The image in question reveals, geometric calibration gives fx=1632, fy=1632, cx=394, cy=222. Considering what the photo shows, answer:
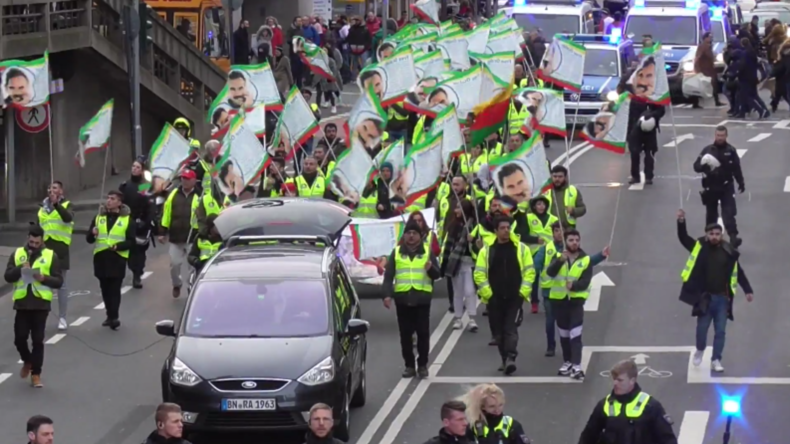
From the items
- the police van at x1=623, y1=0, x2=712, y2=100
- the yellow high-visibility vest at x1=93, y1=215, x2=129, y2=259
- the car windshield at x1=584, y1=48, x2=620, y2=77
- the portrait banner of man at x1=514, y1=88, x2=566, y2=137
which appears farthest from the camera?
the police van at x1=623, y1=0, x2=712, y2=100

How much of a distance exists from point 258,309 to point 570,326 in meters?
3.55

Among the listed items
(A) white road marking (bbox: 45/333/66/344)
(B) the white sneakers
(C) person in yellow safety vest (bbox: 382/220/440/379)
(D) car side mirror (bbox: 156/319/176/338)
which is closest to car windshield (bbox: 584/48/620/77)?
(A) white road marking (bbox: 45/333/66/344)

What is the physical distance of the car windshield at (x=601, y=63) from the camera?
34.2 metres

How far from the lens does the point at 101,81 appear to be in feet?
99.7

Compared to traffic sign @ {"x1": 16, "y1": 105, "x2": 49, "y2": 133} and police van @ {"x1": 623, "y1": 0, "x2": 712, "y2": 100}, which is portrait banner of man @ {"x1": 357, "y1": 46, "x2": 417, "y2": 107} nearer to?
traffic sign @ {"x1": 16, "y1": 105, "x2": 49, "y2": 133}

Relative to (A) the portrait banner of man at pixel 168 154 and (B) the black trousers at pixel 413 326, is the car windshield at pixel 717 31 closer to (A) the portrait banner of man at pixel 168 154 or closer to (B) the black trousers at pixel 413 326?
(A) the portrait banner of man at pixel 168 154

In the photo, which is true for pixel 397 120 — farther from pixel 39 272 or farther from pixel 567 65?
pixel 39 272

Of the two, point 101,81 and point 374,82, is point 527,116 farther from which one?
point 101,81

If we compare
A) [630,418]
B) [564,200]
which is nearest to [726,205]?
[564,200]

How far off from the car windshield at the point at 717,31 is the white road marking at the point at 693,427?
2752 centimetres

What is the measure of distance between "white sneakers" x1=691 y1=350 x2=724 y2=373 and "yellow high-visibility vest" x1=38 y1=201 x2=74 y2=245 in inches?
286

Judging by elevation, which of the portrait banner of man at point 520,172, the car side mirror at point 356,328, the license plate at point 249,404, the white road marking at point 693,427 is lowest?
the white road marking at point 693,427

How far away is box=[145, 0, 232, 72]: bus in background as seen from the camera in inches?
1555

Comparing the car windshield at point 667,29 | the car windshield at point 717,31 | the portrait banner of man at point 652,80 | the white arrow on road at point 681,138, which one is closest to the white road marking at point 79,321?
the portrait banner of man at point 652,80
